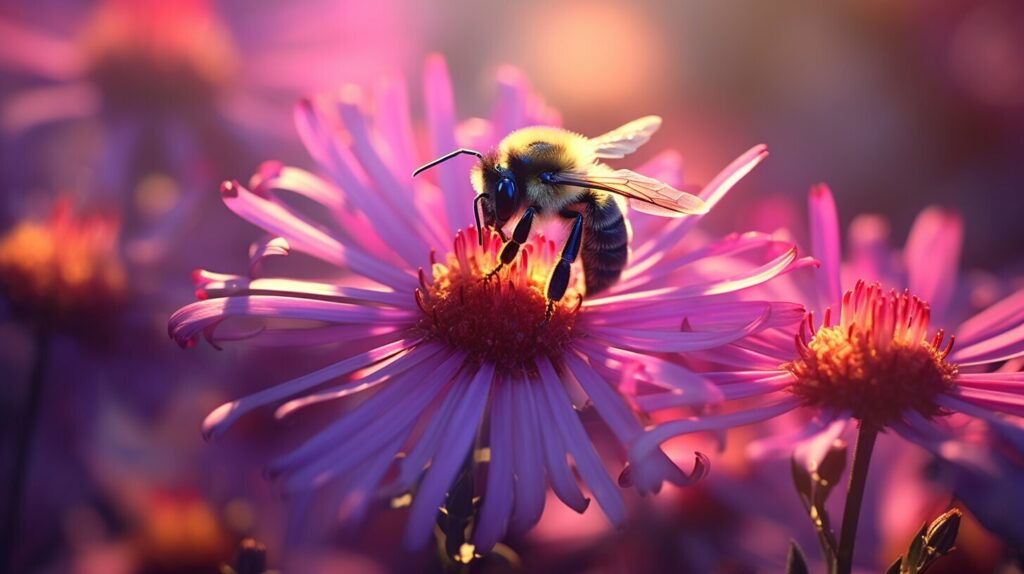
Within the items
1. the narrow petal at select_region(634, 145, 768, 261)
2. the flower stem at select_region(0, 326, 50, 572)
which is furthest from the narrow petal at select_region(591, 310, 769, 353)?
the flower stem at select_region(0, 326, 50, 572)

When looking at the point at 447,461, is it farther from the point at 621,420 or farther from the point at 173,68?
the point at 173,68

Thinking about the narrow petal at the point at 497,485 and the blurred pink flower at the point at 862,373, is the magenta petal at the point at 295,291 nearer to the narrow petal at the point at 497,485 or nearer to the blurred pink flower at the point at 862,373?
the narrow petal at the point at 497,485

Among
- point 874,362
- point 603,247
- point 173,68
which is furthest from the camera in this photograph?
point 173,68

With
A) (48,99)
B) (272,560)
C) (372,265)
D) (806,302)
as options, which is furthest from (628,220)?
→ (48,99)

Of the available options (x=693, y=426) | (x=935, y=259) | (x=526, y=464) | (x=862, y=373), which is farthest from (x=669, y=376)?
(x=935, y=259)

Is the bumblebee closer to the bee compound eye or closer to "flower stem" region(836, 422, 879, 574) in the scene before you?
the bee compound eye

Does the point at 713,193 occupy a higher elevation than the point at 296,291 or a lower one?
higher

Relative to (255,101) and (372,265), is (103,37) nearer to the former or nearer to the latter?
(255,101)
